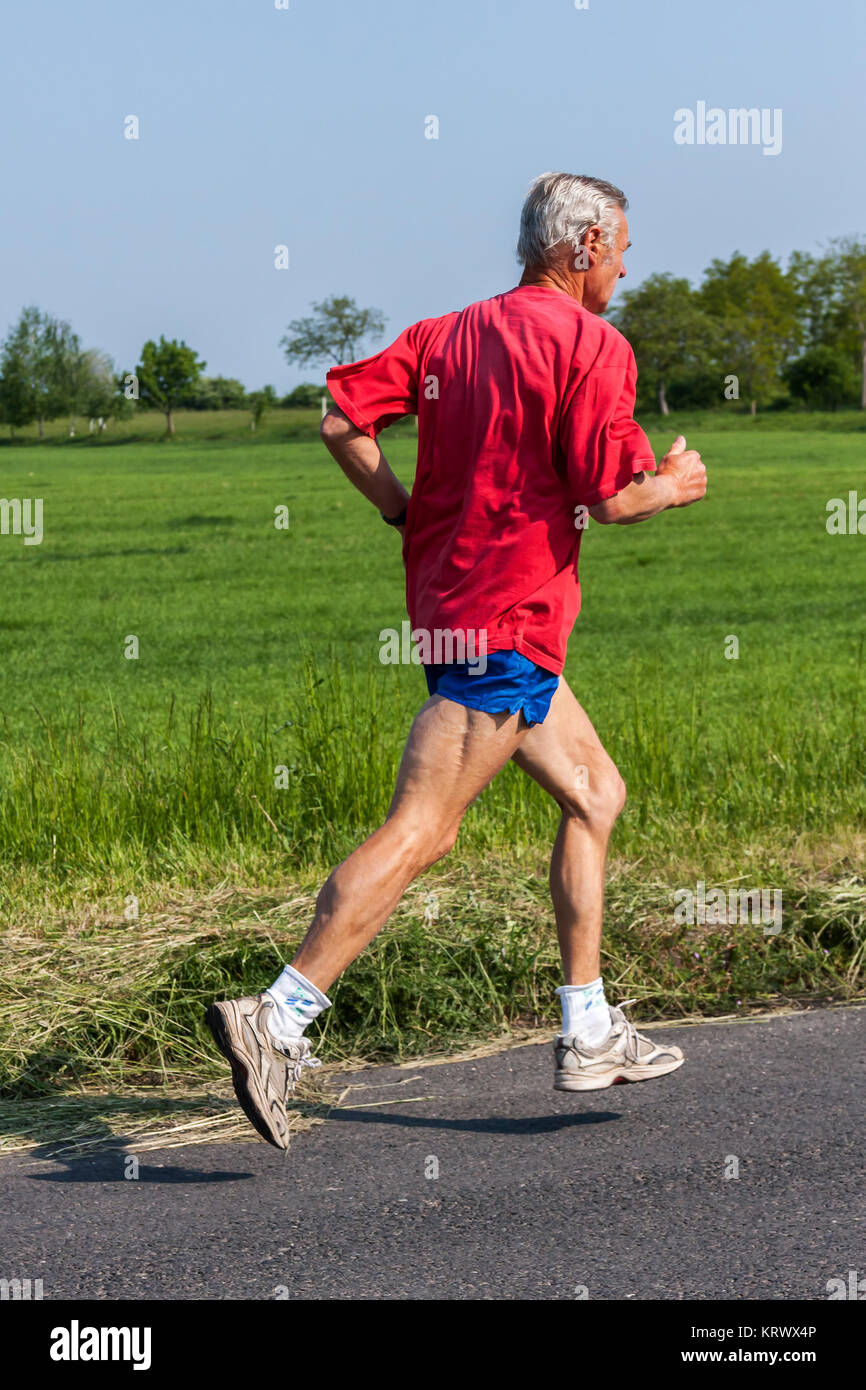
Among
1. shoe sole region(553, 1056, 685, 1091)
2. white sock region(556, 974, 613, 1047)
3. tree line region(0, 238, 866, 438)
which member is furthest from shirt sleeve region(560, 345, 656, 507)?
tree line region(0, 238, 866, 438)

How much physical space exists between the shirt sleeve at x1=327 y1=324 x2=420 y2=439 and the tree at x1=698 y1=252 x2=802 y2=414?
10752 cm

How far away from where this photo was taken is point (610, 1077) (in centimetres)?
390

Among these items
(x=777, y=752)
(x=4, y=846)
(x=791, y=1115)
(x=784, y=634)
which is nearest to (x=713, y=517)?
(x=784, y=634)

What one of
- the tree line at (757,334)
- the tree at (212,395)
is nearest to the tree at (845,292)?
the tree line at (757,334)

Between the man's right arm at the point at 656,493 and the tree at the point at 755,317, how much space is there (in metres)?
107

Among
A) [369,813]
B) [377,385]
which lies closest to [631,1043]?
[377,385]

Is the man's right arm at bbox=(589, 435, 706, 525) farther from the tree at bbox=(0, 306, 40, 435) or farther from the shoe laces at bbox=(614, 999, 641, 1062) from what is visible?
the tree at bbox=(0, 306, 40, 435)

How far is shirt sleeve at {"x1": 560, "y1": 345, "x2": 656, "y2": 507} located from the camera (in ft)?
11.8

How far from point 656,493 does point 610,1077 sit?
150 centimetres

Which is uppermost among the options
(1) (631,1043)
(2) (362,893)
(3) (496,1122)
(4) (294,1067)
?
(2) (362,893)

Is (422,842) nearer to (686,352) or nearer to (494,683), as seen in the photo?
(494,683)

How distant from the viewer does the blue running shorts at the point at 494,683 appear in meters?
3.69
